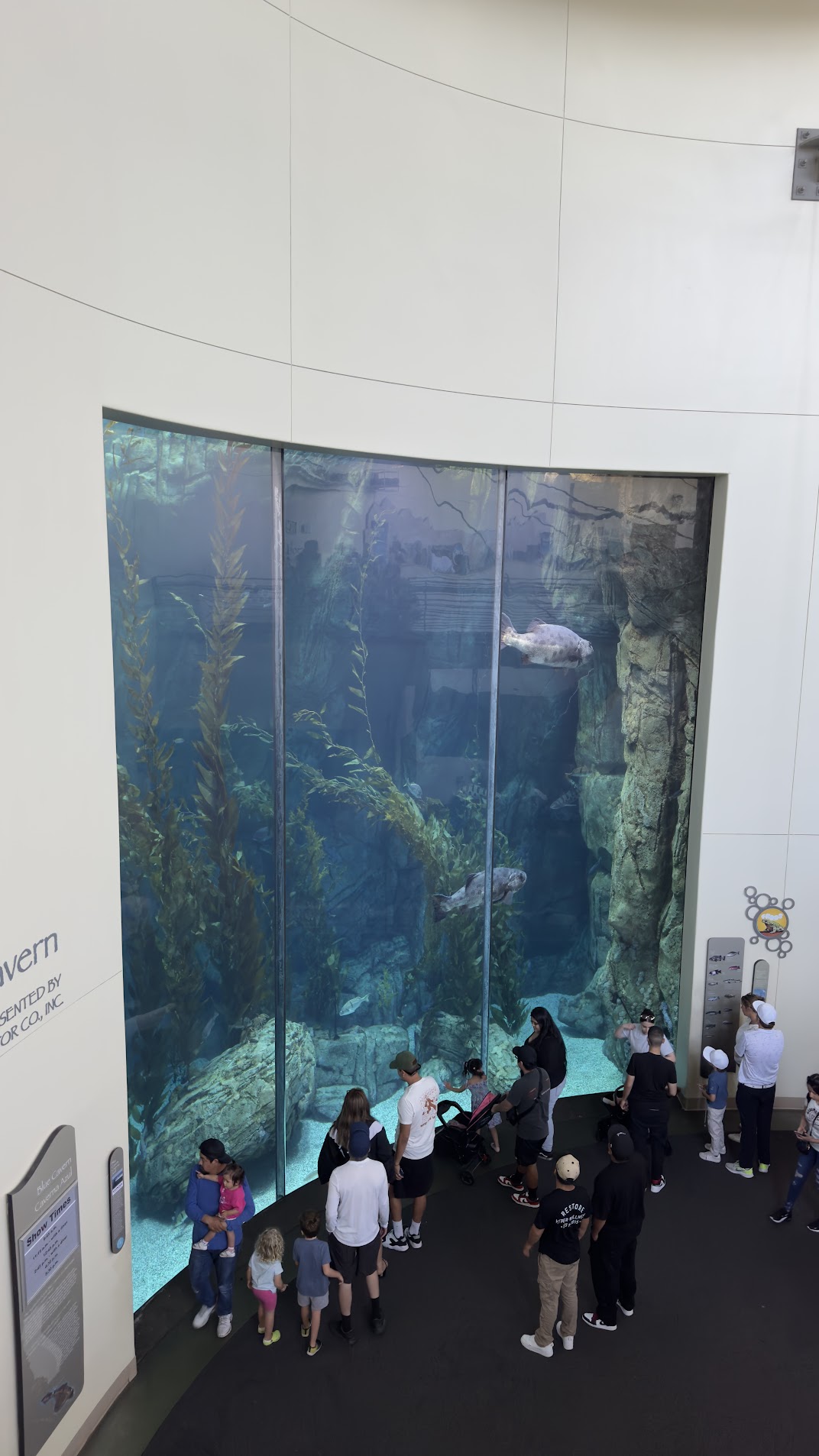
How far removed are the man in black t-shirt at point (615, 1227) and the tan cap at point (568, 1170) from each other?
0.98 ft

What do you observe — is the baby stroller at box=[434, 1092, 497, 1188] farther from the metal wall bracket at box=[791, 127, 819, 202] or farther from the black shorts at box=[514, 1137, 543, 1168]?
the metal wall bracket at box=[791, 127, 819, 202]

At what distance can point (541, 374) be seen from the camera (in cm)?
676

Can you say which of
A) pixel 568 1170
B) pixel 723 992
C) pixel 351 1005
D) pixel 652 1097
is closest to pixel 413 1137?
pixel 568 1170

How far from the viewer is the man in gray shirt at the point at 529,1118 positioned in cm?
627

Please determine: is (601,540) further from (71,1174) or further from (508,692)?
(71,1174)

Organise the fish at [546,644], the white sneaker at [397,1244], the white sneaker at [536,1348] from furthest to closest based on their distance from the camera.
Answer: the fish at [546,644] < the white sneaker at [397,1244] < the white sneaker at [536,1348]

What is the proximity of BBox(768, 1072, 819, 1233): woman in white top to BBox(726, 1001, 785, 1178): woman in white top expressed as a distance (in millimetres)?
415

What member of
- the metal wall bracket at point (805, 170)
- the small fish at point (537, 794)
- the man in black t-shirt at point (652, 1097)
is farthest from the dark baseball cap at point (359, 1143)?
the metal wall bracket at point (805, 170)

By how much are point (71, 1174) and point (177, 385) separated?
3.93 meters

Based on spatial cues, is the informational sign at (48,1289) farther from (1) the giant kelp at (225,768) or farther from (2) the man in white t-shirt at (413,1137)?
(2) the man in white t-shirt at (413,1137)

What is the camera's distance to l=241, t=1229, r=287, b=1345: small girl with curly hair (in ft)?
16.2

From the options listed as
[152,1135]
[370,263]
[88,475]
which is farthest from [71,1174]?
[370,263]

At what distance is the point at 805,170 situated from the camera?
22.9ft

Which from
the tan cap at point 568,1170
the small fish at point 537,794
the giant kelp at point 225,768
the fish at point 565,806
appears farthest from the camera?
the fish at point 565,806
